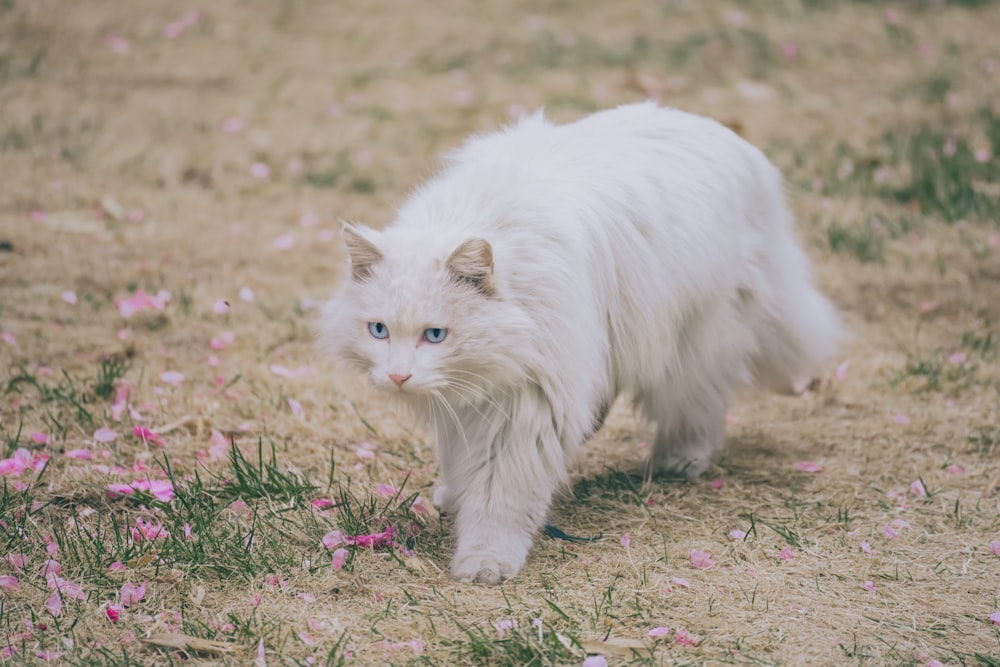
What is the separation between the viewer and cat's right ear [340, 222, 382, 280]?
10.1 ft

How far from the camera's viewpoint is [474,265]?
300cm

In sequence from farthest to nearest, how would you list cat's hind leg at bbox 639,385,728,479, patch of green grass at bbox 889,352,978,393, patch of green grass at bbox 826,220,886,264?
patch of green grass at bbox 826,220,886,264 < patch of green grass at bbox 889,352,978,393 < cat's hind leg at bbox 639,385,728,479

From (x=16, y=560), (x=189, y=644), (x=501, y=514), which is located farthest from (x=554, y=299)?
(x=16, y=560)

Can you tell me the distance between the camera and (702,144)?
372cm

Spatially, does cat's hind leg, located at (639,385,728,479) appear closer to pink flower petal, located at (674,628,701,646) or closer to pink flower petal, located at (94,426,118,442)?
pink flower petal, located at (674,628,701,646)

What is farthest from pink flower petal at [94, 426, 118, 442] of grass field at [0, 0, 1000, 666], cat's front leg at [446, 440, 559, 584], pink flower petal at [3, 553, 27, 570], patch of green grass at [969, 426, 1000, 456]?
patch of green grass at [969, 426, 1000, 456]

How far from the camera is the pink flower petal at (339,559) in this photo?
3.16m

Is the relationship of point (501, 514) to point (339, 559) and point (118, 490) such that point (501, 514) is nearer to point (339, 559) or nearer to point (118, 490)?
point (339, 559)

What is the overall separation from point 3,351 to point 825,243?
13.4ft

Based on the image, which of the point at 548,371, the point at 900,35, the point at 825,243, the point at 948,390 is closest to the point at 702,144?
the point at 548,371

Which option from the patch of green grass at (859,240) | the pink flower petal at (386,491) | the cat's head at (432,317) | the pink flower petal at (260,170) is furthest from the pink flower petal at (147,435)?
the patch of green grass at (859,240)

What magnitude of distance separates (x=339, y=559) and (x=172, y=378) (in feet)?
5.17

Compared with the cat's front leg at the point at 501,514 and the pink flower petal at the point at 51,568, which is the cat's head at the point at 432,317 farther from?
the pink flower petal at the point at 51,568

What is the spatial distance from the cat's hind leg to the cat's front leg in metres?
0.71
